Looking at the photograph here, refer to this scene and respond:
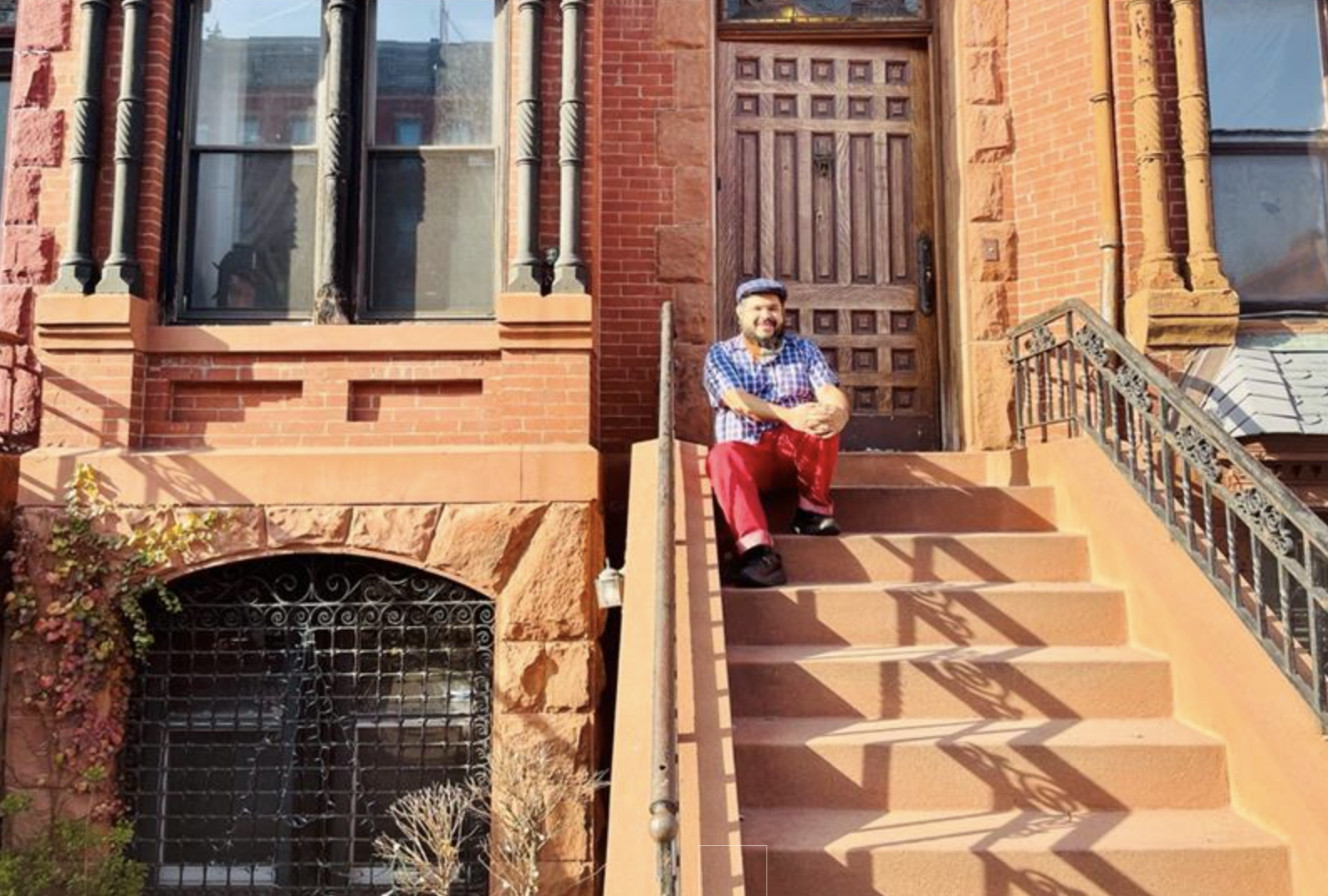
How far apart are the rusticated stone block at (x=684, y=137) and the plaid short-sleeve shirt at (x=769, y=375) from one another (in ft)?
5.52

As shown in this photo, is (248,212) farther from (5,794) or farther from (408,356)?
(5,794)

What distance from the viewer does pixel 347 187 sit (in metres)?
5.64

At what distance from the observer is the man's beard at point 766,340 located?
516 centimetres

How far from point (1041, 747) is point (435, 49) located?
4920 millimetres

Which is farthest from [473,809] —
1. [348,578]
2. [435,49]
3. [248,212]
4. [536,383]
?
[435,49]

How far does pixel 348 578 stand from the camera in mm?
5305

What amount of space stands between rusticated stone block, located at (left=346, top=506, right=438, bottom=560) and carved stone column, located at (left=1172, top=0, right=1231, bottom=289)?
456 centimetres

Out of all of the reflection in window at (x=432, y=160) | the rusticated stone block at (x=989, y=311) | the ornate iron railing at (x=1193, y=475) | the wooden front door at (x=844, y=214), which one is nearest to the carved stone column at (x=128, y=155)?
the reflection in window at (x=432, y=160)

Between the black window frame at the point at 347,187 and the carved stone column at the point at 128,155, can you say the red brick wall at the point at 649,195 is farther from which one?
the carved stone column at the point at 128,155

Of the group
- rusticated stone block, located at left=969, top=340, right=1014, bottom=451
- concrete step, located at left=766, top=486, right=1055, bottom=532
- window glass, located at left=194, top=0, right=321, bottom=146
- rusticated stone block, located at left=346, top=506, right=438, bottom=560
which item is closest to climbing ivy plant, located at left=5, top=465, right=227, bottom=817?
rusticated stone block, located at left=346, top=506, right=438, bottom=560

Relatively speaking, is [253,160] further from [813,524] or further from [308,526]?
[813,524]

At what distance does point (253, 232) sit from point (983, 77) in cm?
462

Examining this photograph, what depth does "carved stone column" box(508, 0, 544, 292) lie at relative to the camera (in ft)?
17.6

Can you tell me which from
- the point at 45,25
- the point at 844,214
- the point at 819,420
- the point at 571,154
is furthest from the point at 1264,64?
the point at 45,25
